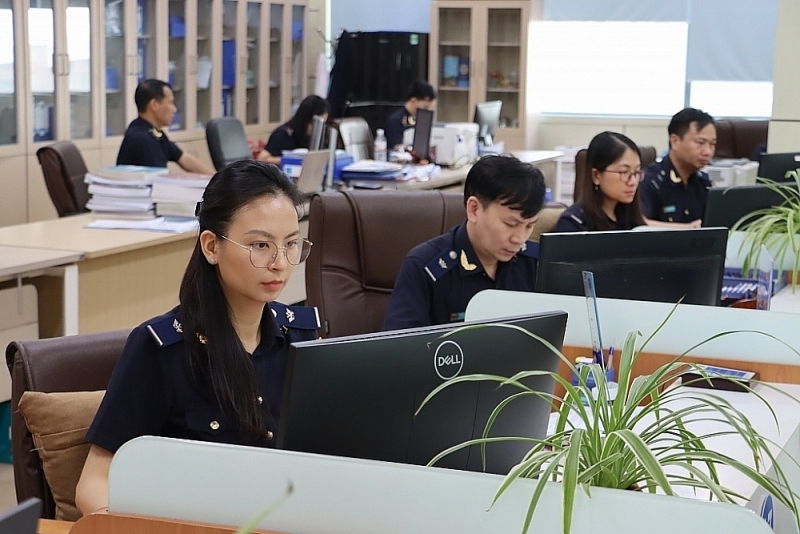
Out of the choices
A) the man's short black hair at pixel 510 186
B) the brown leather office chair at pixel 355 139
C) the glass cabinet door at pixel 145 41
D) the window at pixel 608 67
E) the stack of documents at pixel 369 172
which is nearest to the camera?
the man's short black hair at pixel 510 186

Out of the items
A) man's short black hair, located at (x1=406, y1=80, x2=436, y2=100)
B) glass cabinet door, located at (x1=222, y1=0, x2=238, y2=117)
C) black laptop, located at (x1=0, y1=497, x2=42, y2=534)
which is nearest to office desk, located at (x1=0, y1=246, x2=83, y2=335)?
black laptop, located at (x1=0, y1=497, x2=42, y2=534)

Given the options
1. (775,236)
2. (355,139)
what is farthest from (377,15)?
(775,236)

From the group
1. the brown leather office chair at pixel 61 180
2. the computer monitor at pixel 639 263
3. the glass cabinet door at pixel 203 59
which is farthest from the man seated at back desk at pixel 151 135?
the computer monitor at pixel 639 263

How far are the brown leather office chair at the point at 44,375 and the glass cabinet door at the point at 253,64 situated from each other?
22.1 feet

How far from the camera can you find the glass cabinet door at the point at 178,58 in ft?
25.2

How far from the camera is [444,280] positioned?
2.71 metres

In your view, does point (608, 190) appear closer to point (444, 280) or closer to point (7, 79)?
point (444, 280)

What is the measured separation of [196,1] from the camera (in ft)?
25.7

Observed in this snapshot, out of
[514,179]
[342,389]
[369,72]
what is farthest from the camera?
[369,72]

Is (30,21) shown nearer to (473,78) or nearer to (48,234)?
(48,234)

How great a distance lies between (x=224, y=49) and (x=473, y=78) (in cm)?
235

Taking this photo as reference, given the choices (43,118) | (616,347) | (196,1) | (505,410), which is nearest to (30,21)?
(43,118)

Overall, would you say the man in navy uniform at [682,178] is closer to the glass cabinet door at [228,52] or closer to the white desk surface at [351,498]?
the white desk surface at [351,498]

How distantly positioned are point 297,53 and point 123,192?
16.1ft
